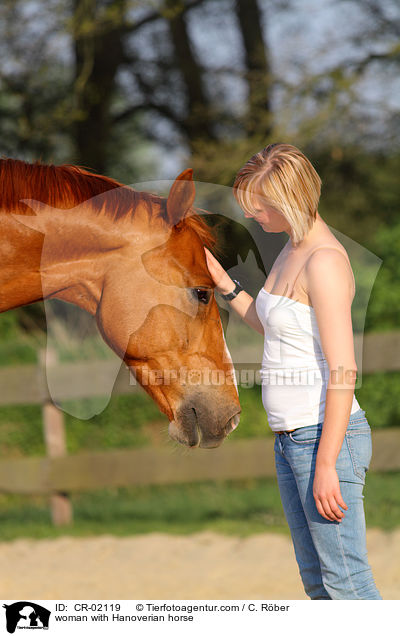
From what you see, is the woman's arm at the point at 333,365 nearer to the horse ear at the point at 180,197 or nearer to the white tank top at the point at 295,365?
the white tank top at the point at 295,365

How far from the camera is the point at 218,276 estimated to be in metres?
2.13

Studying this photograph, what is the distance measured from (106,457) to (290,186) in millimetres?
3931

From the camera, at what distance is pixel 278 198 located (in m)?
1.69

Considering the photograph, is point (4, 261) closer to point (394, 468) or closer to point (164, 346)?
point (164, 346)

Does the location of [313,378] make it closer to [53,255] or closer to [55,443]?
[53,255]

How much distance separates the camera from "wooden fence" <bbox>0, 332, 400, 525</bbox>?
4816 mm

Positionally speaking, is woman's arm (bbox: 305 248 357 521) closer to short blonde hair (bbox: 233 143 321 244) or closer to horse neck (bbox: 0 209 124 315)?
short blonde hair (bbox: 233 143 321 244)

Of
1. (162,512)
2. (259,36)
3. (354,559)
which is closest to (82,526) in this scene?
(162,512)

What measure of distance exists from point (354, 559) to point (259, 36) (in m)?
7.86

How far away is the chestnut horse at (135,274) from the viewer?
1.93 meters

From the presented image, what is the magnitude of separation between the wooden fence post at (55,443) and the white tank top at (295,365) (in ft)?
12.3

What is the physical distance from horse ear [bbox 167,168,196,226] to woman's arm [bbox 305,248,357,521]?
47cm
